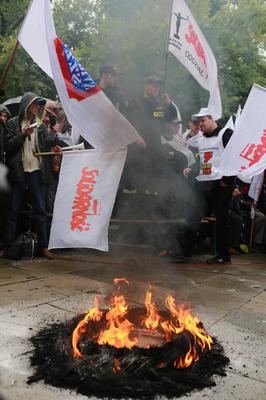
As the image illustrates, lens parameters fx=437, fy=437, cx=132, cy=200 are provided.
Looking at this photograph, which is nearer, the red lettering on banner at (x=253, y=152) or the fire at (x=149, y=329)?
the fire at (x=149, y=329)

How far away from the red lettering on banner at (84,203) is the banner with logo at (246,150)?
86.6 inches

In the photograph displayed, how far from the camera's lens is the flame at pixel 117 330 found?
2801 mm

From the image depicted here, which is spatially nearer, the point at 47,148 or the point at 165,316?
the point at 165,316

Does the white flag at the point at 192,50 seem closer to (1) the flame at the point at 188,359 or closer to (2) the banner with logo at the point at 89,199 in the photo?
(2) the banner with logo at the point at 89,199

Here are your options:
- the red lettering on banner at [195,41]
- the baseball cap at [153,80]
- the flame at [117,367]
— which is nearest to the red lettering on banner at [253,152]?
the red lettering on banner at [195,41]

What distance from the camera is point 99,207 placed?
446 centimetres

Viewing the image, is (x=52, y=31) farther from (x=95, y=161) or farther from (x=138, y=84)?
(x=138, y=84)

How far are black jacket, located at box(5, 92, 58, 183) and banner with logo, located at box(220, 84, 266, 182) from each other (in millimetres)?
2341

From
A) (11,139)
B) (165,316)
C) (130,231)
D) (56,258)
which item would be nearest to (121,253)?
(130,231)

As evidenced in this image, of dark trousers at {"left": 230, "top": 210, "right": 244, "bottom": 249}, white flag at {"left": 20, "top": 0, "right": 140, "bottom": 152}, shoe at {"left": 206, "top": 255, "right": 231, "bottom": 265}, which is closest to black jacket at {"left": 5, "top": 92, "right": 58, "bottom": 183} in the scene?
white flag at {"left": 20, "top": 0, "right": 140, "bottom": 152}

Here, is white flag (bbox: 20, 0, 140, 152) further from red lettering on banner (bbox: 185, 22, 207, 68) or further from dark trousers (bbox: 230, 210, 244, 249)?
dark trousers (bbox: 230, 210, 244, 249)

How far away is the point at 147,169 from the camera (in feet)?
18.4

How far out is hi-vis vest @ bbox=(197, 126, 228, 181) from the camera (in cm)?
616

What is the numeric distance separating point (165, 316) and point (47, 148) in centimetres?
318
